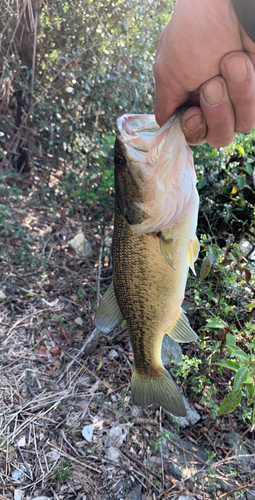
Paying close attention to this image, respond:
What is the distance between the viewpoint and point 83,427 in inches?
100

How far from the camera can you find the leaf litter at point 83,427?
227cm

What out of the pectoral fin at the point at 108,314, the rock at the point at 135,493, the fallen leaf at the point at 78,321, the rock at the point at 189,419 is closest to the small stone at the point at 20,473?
the rock at the point at 135,493

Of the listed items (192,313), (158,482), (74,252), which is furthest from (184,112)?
(74,252)

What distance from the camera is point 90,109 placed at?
4539 millimetres

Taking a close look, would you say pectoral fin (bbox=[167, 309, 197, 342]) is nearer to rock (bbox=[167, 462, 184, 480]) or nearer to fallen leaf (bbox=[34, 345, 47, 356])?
rock (bbox=[167, 462, 184, 480])

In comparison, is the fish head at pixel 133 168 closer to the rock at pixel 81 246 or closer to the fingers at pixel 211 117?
the fingers at pixel 211 117

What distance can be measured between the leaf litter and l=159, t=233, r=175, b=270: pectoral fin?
167 cm

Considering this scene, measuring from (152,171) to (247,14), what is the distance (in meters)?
0.62

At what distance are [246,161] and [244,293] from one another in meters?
1.27

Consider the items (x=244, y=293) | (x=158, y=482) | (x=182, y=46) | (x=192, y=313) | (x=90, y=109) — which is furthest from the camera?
(x=90, y=109)

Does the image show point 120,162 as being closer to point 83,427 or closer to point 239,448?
point 83,427

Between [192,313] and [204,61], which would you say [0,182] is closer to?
[192,313]

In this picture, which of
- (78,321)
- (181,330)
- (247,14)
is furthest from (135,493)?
(247,14)

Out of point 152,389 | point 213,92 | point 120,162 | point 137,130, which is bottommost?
point 152,389
